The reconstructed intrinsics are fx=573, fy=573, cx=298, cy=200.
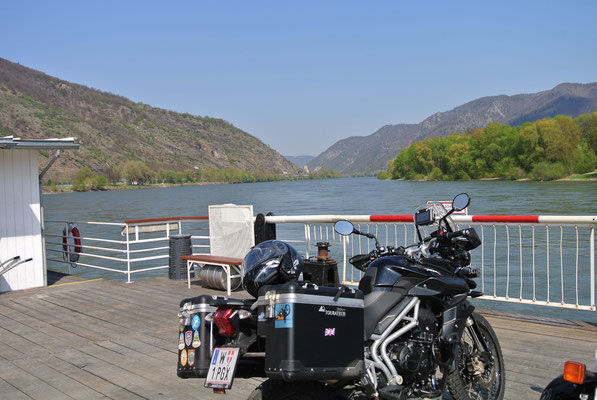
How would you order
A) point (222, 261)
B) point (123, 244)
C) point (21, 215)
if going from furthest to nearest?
point (123, 244) < point (21, 215) < point (222, 261)

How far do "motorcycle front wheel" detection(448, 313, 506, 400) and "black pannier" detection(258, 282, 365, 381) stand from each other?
103 centimetres

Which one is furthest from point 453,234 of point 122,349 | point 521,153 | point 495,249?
point 521,153

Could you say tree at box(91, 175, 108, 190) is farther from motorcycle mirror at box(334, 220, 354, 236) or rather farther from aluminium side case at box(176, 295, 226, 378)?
aluminium side case at box(176, 295, 226, 378)

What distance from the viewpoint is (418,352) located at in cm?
267

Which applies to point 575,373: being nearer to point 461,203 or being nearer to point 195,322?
point 461,203

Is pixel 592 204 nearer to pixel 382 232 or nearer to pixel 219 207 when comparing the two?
pixel 382 232

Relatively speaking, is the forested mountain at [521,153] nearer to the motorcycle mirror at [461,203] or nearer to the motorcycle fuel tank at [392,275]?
the motorcycle mirror at [461,203]

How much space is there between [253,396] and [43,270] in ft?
22.6

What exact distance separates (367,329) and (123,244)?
20.5 m

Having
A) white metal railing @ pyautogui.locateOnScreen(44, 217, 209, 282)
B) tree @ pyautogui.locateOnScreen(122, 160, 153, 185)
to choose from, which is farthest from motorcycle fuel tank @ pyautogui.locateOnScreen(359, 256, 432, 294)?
tree @ pyautogui.locateOnScreen(122, 160, 153, 185)

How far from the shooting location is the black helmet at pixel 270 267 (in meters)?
2.60

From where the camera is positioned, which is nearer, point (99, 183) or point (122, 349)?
point (122, 349)

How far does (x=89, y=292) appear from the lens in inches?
305

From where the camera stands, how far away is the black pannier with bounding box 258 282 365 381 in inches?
84.5
